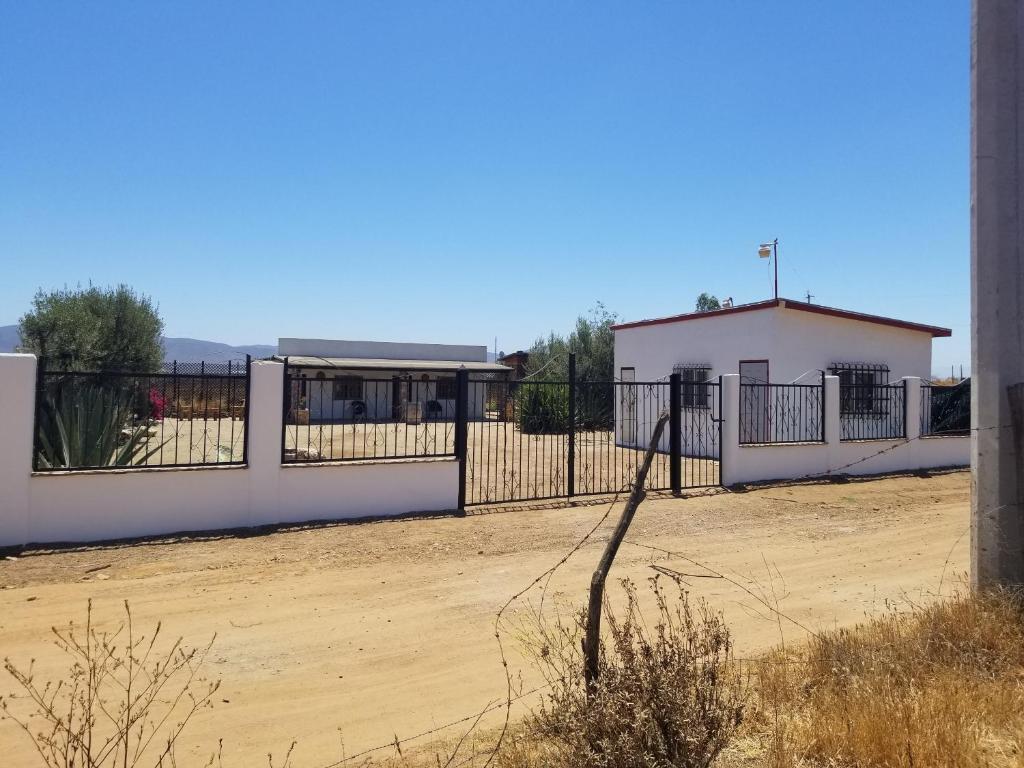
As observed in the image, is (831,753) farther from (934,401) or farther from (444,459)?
(934,401)

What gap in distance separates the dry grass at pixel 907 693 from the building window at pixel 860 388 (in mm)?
12610

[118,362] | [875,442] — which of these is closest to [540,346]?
[118,362]

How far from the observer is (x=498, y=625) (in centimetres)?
573

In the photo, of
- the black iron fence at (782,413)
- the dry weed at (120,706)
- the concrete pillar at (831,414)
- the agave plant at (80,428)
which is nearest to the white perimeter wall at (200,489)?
the agave plant at (80,428)

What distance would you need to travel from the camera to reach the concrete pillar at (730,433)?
12750 millimetres

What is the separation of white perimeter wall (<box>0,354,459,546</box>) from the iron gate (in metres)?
1.12

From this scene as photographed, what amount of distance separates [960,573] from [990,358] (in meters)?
2.96

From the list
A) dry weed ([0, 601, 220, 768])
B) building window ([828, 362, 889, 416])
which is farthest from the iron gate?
dry weed ([0, 601, 220, 768])

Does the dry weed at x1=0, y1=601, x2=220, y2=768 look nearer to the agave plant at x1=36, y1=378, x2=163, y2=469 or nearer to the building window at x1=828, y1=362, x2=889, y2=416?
the agave plant at x1=36, y1=378, x2=163, y2=469

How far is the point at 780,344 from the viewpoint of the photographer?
1617 centimetres

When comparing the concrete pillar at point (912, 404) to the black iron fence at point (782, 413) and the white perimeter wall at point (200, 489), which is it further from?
the white perimeter wall at point (200, 489)

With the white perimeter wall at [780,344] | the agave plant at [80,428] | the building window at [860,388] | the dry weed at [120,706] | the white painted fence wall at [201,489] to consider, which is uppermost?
the white perimeter wall at [780,344]

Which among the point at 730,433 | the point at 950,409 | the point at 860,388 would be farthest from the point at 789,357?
the point at 950,409

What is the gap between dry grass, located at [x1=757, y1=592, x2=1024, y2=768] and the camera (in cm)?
301
